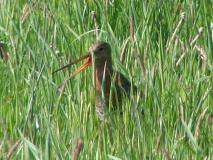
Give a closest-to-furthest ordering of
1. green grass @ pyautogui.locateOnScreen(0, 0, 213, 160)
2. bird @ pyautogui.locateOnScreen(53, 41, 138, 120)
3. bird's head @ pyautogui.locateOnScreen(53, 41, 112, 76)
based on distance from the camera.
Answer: green grass @ pyautogui.locateOnScreen(0, 0, 213, 160) < bird @ pyautogui.locateOnScreen(53, 41, 138, 120) < bird's head @ pyautogui.locateOnScreen(53, 41, 112, 76)

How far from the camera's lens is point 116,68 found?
545 cm

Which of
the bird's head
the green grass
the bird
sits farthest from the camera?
the bird's head

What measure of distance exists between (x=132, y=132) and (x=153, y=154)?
0.45 meters

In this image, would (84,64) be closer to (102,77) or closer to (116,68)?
(102,77)

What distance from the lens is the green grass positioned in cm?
399

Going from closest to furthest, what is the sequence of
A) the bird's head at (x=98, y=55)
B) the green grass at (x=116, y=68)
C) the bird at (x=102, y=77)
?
the green grass at (x=116, y=68) < the bird at (x=102, y=77) < the bird's head at (x=98, y=55)

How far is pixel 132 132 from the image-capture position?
172 inches

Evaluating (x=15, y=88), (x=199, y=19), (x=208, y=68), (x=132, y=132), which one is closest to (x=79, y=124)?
(x=132, y=132)

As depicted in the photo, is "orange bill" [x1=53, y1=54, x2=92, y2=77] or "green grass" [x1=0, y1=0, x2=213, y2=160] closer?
"green grass" [x1=0, y1=0, x2=213, y2=160]

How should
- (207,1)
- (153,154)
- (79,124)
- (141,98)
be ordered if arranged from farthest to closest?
(207,1), (141,98), (79,124), (153,154)

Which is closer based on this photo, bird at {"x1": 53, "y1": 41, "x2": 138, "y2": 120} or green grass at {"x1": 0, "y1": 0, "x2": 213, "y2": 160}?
green grass at {"x1": 0, "y1": 0, "x2": 213, "y2": 160}

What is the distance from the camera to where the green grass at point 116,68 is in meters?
3.99

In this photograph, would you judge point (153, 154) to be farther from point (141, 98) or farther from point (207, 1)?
point (207, 1)

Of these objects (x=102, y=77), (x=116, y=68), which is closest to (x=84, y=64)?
(x=102, y=77)
